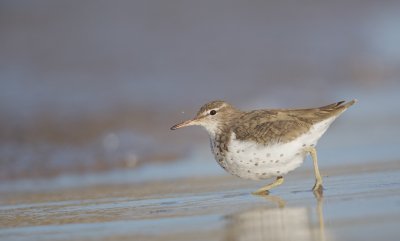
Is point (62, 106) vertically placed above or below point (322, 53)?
below

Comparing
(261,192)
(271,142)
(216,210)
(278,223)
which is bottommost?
(278,223)

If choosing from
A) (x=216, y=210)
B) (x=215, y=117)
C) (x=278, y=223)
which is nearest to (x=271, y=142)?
(x=215, y=117)

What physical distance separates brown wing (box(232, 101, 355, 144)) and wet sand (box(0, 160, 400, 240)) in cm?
56

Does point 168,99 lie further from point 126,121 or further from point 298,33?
point 298,33

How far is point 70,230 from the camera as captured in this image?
6836mm

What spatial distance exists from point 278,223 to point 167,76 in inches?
365

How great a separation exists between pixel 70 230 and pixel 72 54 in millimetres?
10241

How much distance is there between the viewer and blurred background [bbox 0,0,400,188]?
11.6 metres

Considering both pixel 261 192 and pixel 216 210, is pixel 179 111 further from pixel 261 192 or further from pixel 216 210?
pixel 216 210

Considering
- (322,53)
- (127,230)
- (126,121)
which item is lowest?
(127,230)

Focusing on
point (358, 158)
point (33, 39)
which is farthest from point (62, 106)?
point (358, 158)

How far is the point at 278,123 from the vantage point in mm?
8328

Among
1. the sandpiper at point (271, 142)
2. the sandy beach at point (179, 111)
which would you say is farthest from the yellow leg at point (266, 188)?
the sandy beach at point (179, 111)

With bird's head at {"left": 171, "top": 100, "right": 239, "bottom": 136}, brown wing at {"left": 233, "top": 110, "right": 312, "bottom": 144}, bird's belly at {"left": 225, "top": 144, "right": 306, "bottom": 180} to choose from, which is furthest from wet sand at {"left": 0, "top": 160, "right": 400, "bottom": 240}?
bird's head at {"left": 171, "top": 100, "right": 239, "bottom": 136}
